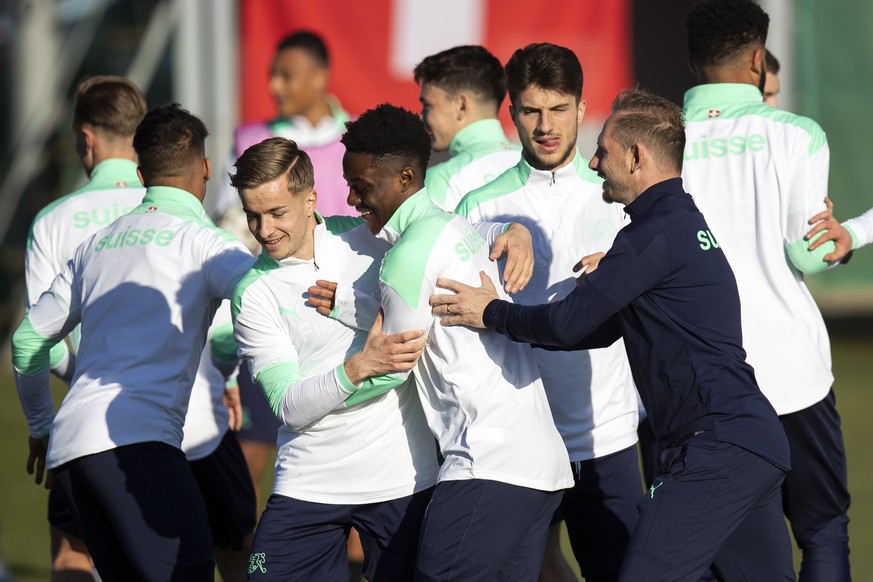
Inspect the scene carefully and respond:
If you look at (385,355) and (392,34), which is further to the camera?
(392,34)

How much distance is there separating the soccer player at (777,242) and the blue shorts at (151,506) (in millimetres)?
2130

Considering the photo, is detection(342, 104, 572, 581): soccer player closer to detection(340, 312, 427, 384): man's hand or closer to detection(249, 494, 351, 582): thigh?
detection(340, 312, 427, 384): man's hand

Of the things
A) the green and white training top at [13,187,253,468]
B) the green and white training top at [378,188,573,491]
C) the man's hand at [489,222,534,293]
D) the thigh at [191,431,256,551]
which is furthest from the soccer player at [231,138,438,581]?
the thigh at [191,431,256,551]

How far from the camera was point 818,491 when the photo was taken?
4.96 m

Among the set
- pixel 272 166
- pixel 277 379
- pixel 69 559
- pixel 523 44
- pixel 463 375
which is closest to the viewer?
pixel 463 375

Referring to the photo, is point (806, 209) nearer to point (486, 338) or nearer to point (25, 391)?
point (486, 338)

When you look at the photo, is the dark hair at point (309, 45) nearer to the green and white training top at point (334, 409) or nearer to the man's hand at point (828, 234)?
the green and white training top at point (334, 409)

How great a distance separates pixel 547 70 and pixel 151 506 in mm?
2059

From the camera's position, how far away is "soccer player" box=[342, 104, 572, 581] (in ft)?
12.9

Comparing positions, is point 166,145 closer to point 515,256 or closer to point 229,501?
point 515,256

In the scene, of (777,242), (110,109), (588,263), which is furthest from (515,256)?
(110,109)

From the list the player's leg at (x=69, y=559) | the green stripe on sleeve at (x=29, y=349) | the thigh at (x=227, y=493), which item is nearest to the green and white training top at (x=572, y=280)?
the thigh at (x=227, y=493)

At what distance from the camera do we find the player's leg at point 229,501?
546cm

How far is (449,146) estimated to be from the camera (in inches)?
233
